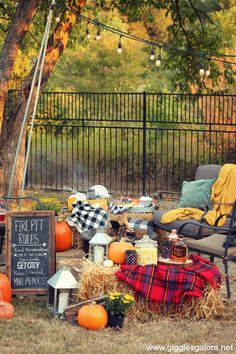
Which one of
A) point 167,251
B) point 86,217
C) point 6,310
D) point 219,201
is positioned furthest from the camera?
point 219,201

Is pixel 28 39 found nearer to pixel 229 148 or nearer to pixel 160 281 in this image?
pixel 229 148

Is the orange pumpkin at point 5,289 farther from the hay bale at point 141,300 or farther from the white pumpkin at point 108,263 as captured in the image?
the white pumpkin at point 108,263

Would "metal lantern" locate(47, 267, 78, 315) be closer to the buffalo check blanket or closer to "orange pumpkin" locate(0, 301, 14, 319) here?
"orange pumpkin" locate(0, 301, 14, 319)

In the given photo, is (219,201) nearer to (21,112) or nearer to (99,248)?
(99,248)

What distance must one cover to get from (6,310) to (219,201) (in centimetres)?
376

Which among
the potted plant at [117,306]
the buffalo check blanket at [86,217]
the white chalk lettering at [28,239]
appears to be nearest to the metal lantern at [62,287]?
the potted plant at [117,306]

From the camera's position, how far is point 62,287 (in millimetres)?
7523

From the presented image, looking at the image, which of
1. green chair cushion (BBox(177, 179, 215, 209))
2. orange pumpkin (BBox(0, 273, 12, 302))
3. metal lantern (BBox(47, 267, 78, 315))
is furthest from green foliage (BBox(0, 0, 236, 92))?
metal lantern (BBox(47, 267, 78, 315))

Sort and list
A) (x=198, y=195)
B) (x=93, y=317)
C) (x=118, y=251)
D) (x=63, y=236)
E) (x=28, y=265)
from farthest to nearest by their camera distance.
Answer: (x=198, y=195), (x=63, y=236), (x=28, y=265), (x=118, y=251), (x=93, y=317)

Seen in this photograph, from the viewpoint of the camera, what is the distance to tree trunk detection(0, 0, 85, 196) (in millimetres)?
13227

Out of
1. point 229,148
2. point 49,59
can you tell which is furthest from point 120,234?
point 229,148

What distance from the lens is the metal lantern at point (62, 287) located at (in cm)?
754

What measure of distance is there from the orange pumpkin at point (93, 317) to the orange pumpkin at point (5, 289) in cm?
88

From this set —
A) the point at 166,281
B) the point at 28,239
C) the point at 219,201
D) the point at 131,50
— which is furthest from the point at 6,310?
the point at 131,50
